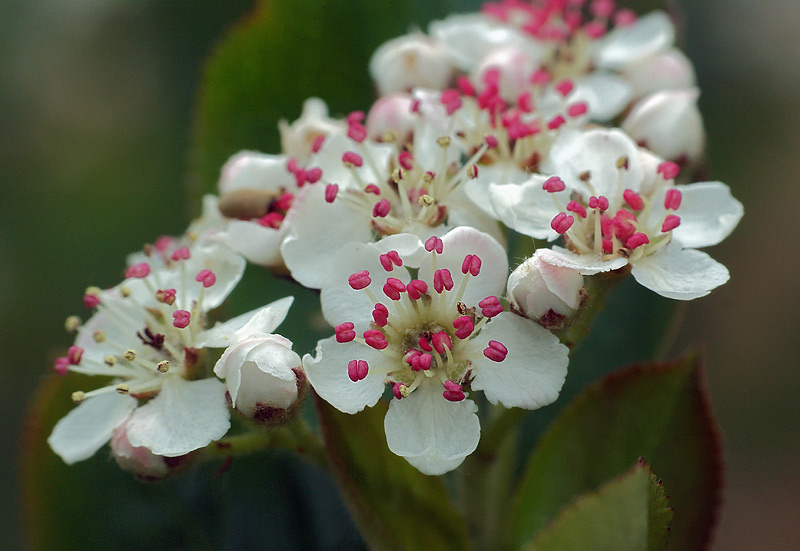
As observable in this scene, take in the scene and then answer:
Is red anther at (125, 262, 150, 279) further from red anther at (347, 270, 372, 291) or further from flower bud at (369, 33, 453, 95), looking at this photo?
flower bud at (369, 33, 453, 95)

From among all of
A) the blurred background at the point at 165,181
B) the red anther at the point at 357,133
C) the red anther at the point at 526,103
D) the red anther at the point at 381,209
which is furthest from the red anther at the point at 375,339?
the blurred background at the point at 165,181

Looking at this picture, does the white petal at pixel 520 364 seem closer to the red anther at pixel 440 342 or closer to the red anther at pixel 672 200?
the red anther at pixel 440 342

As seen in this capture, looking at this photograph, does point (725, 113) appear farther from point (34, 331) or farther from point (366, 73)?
point (34, 331)

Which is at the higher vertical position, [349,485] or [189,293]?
[189,293]

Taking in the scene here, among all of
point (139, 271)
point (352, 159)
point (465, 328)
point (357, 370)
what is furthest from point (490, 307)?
point (139, 271)

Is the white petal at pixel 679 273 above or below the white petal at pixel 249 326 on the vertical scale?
below

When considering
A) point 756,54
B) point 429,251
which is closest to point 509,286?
point 429,251

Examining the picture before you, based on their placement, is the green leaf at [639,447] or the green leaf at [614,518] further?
the green leaf at [639,447]
